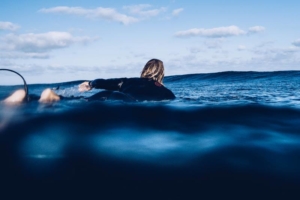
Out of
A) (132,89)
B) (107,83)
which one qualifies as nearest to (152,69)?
(132,89)

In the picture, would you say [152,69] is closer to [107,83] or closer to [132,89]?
[132,89]

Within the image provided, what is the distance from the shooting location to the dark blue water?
2488mm

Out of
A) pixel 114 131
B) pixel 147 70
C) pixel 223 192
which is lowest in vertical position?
pixel 223 192

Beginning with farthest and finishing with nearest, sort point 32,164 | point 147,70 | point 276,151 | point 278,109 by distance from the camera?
point 147,70 < point 278,109 < point 276,151 < point 32,164

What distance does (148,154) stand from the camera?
3.22 meters

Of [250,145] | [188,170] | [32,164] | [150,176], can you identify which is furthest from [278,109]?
[32,164]

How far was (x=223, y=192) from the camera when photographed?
2.45m

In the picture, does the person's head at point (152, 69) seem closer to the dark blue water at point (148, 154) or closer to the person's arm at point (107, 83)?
the person's arm at point (107, 83)

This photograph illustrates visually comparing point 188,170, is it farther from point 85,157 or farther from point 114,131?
point 114,131

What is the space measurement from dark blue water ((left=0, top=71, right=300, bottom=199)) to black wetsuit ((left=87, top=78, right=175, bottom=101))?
202cm

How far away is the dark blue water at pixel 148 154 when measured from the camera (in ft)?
8.16

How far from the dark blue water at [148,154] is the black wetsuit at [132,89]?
202 cm

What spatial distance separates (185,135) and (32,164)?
2.18 m

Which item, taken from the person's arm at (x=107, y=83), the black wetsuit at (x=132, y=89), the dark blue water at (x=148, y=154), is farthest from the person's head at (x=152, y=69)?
the dark blue water at (x=148, y=154)
